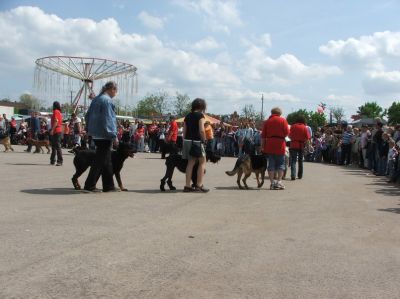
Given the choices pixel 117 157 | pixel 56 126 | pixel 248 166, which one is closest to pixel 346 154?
pixel 248 166

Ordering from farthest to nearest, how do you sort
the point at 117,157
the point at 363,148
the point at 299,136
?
the point at 363,148
the point at 299,136
the point at 117,157

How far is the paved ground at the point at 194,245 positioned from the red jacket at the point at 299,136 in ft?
13.4

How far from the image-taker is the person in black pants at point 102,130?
356 inches

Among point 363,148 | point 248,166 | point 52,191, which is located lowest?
point 52,191

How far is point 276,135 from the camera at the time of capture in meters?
10.9

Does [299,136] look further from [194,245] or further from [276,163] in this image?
[194,245]

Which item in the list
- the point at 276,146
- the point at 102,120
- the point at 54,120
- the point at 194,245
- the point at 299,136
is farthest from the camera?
the point at 54,120

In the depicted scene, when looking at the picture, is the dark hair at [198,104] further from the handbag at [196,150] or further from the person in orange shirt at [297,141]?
the person in orange shirt at [297,141]

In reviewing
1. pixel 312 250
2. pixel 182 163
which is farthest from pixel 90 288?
pixel 182 163

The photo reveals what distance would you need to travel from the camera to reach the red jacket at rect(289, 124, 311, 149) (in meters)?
13.5

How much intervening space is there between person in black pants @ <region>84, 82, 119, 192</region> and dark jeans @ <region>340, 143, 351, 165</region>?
15.1 meters

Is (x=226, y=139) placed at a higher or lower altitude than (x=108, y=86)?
lower

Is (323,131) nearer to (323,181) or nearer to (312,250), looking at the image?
(323,181)

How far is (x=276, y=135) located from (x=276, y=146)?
0.82 feet
